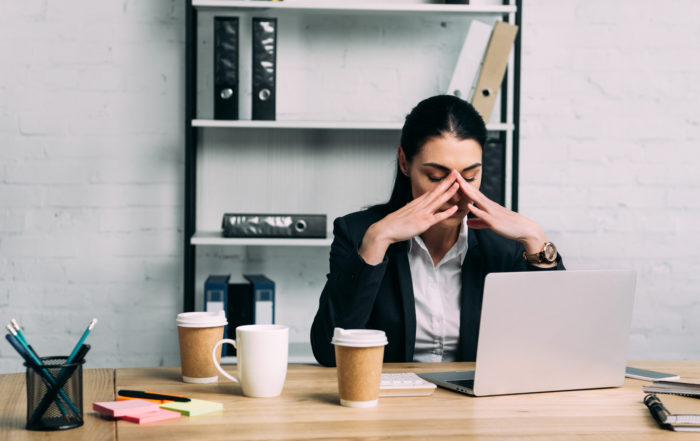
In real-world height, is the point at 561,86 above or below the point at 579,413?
above

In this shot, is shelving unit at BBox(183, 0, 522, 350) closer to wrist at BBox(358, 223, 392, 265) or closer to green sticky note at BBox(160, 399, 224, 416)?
wrist at BBox(358, 223, 392, 265)

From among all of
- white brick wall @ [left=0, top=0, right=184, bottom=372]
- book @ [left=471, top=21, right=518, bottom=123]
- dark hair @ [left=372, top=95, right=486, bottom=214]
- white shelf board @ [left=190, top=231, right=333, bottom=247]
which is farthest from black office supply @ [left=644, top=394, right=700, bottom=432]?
white brick wall @ [left=0, top=0, right=184, bottom=372]

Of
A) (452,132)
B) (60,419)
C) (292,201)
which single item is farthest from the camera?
(292,201)

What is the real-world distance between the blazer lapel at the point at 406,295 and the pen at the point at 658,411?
0.65m

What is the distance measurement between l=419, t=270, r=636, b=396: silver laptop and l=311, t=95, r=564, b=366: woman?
1.28ft

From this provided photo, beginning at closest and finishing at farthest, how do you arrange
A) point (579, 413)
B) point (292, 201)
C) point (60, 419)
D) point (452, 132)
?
point (60, 419) → point (579, 413) → point (452, 132) → point (292, 201)

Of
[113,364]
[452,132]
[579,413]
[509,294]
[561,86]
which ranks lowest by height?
[113,364]

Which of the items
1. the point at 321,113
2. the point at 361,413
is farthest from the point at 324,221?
the point at 361,413

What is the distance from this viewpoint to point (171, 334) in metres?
2.64

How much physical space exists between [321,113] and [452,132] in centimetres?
97

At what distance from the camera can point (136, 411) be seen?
3.29 ft

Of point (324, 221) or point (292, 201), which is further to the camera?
point (292, 201)

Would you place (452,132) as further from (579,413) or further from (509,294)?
(579,413)

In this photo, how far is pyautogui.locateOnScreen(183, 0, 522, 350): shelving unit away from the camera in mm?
2381
